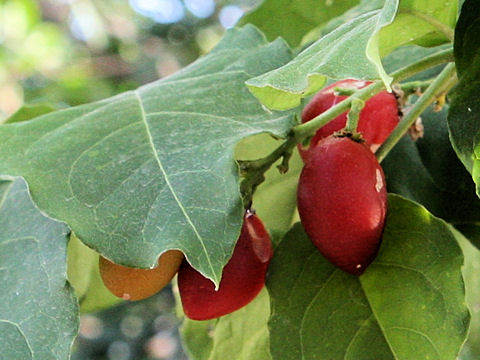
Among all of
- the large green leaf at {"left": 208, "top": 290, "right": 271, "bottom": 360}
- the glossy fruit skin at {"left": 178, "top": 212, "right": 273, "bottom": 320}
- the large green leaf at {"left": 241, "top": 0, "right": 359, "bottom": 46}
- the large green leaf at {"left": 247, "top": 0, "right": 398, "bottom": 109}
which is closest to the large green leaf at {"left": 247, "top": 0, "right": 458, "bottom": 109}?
the large green leaf at {"left": 247, "top": 0, "right": 398, "bottom": 109}

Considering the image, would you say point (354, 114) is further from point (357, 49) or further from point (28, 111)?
point (28, 111)

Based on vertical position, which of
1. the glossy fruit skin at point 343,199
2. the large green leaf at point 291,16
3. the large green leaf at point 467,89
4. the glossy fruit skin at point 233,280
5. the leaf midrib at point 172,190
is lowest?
the large green leaf at point 291,16

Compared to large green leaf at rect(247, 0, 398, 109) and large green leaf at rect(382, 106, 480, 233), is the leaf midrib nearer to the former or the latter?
large green leaf at rect(247, 0, 398, 109)

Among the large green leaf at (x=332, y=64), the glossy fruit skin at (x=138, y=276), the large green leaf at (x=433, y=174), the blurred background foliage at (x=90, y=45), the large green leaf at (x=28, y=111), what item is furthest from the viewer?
the blurred background foliage at (x=90, y=45)

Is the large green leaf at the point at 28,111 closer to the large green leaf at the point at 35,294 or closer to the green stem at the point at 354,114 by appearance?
the large green leaf at the point at 35,294

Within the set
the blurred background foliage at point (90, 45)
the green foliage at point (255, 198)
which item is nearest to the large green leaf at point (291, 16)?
the green foliage at point (255, 198)

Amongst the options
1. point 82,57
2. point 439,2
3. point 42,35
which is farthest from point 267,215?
point 82,57

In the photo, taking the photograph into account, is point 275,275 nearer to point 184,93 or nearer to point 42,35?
point 184,93
